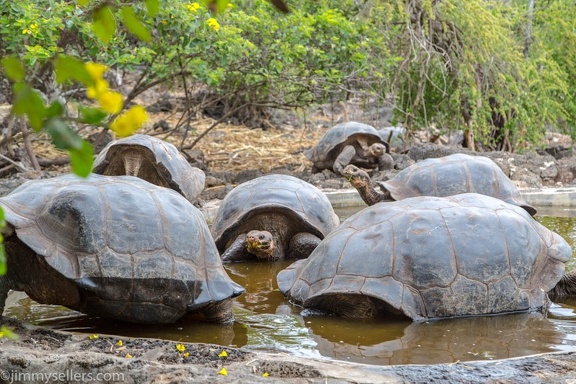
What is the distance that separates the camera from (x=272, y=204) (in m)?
6.00

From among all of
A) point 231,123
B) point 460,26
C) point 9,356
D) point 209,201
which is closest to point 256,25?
point 209,201

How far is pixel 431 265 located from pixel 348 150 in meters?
7.53

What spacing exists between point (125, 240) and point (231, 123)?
475 inches

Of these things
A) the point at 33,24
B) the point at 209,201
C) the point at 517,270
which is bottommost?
the point at 209,201

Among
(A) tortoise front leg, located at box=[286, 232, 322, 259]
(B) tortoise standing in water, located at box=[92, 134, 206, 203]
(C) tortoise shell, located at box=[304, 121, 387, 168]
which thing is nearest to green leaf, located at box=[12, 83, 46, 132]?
(A) tortoise front leg, located at box=[286, 232, 322, 259]

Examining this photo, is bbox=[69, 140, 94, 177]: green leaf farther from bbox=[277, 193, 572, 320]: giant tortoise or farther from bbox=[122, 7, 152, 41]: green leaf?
bbox=[277, 193, 572, 320]: giant tortoise

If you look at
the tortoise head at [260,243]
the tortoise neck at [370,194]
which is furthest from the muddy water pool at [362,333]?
the tortoise neck at [370,194]

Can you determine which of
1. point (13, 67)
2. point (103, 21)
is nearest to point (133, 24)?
point (103, 21)

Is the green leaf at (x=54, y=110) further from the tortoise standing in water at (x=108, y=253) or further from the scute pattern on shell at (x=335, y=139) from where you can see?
the scute pattern on shell at (x=335, y=139)

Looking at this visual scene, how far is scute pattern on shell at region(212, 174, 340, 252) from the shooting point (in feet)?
19.8

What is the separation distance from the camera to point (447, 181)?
6.69 meters

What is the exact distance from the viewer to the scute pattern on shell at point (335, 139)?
11602mm

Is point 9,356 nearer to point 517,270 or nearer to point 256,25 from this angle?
point 517,270

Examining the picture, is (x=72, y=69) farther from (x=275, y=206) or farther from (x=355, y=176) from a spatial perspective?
(x=355, y=176)
